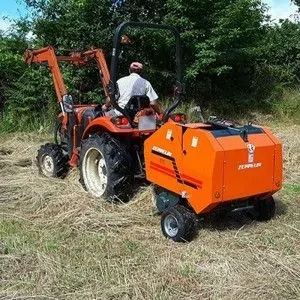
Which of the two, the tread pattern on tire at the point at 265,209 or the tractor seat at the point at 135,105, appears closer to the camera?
the tread pattern on tire at the point at 265,209

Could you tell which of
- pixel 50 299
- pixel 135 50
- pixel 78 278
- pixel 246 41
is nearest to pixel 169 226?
pixel 78 278

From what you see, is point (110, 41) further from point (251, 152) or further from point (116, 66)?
point (251, 152)

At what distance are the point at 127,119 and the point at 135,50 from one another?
634cm

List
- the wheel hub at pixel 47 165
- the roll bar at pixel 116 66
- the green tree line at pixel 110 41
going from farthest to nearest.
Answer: the green tree line at pixel 110 41
the wheel hub at pixel 47 165
the roll bar at pixel 116 66

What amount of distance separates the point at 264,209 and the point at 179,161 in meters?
1.18

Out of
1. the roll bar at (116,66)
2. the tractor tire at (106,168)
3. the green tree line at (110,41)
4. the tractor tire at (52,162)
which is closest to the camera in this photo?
the roll bar at (116,66)

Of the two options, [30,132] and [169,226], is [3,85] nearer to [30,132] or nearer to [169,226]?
[30,132]

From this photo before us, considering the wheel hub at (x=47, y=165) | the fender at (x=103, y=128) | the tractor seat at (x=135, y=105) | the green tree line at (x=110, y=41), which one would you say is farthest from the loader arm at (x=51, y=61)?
the green tree line at (x=110, y=41)

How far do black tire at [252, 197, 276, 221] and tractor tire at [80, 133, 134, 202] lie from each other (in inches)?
55.6

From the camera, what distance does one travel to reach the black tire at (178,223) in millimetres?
5027

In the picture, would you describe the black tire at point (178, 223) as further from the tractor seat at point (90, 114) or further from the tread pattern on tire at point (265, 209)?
the tractor seat at point (90, 114)

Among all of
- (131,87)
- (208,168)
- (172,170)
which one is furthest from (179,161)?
(131,87)

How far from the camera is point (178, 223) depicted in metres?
5.06

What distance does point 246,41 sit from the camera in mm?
12695
